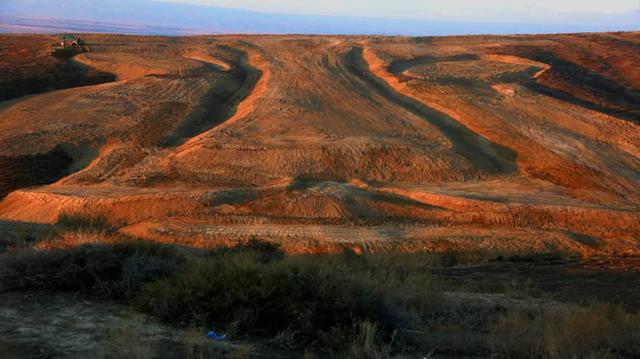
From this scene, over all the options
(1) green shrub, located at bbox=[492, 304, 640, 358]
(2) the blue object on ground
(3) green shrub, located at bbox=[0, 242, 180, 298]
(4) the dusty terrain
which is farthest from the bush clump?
(4) the dusty terrain

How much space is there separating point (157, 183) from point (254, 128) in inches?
280

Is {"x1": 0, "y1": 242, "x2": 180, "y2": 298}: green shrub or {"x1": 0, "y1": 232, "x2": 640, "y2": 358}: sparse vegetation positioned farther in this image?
{"x1": 0, "y1": 242, "x2": 180, "y2": 298}: green shrub

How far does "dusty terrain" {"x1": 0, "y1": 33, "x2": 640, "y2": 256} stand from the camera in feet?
70.7

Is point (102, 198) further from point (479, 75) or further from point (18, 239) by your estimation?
point (479, 75)

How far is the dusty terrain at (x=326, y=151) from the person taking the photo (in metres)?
21.5

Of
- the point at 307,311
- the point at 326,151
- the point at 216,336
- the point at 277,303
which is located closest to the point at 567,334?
the point at 307,311

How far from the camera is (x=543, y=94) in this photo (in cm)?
4106

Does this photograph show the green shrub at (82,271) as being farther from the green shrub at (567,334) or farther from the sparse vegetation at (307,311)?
the green shrub at (567,334)

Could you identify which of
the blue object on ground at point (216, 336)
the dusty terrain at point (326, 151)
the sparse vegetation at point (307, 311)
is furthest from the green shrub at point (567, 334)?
the dusty terrain at point (326, 151)

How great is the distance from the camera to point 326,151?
92.6ft

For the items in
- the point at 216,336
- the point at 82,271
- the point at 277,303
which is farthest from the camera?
the point at 82,271

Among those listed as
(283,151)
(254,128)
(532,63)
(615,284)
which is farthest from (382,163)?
(532,63)

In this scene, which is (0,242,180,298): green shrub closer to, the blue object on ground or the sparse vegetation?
the sparse vegetation

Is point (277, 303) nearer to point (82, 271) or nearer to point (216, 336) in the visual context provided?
point (216, 336)
